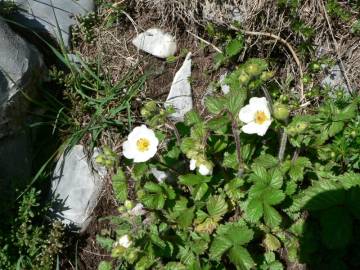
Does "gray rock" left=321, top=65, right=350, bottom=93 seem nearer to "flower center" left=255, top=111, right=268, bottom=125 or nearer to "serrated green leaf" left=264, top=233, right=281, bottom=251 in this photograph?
"flower center" left=255, top=111, right=268, bottom=125

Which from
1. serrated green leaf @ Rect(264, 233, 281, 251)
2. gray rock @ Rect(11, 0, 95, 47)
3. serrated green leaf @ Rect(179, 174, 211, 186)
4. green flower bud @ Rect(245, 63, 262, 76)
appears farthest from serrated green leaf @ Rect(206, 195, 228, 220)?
gray rock @ Rect(11, 0, 95, 47)

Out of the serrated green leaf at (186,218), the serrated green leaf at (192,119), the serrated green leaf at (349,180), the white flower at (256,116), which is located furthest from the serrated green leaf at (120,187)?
the serrated green leaf at (349,180)

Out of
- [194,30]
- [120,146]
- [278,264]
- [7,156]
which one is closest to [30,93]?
[7,156]

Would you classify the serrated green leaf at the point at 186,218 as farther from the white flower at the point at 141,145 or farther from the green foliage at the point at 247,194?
the white flower at the point at 141,145

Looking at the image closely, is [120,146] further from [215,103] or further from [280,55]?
[280,55]

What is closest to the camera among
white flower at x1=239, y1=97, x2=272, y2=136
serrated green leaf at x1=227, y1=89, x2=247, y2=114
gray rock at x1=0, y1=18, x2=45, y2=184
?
white flower at x1=239, y1=97, x2=272, y2=136

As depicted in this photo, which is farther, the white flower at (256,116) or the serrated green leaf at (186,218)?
the serrated green leaf at (186,218)

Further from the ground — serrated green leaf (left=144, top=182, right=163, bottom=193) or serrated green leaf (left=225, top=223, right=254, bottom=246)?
serrated green leaf (left=144, top=182, right=163, bottom=193)
